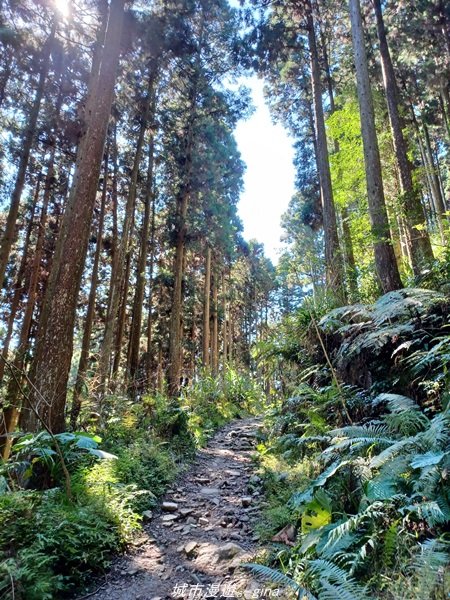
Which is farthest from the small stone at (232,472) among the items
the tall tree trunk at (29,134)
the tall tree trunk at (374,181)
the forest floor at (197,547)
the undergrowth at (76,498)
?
the tall tree trunk at (29,134)

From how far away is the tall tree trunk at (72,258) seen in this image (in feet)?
17.0

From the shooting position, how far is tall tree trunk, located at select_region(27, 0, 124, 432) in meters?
5.18

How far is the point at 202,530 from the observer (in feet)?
13.5

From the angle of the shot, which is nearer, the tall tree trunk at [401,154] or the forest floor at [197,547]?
the forest floor at [197,547]

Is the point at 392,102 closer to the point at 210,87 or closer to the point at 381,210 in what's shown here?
the point at 381,210

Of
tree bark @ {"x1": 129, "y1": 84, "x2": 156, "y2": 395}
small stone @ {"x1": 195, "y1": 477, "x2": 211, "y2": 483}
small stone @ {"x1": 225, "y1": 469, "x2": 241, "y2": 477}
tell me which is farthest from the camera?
tree bark @ {"x1": 129, "y1": 84, "x2": 156, "y2": 395}

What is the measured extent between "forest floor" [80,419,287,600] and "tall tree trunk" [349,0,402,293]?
4449mm

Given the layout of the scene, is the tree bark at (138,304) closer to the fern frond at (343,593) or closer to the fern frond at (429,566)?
the fern frond at (343,593)

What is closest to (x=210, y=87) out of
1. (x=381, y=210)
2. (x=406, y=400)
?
(x=381, y=210)

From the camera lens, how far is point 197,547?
3645 mm

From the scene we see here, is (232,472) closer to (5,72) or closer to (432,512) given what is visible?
(432,512)

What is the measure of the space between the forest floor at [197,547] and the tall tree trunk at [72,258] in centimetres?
202

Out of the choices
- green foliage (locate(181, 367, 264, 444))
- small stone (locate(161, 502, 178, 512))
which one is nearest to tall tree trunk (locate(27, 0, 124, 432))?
small stone (locate(161, 502, 178, 512))

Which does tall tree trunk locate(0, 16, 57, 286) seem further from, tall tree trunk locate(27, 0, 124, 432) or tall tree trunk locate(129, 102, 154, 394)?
tall tree trunk locate(27, 0, 124, 432)
